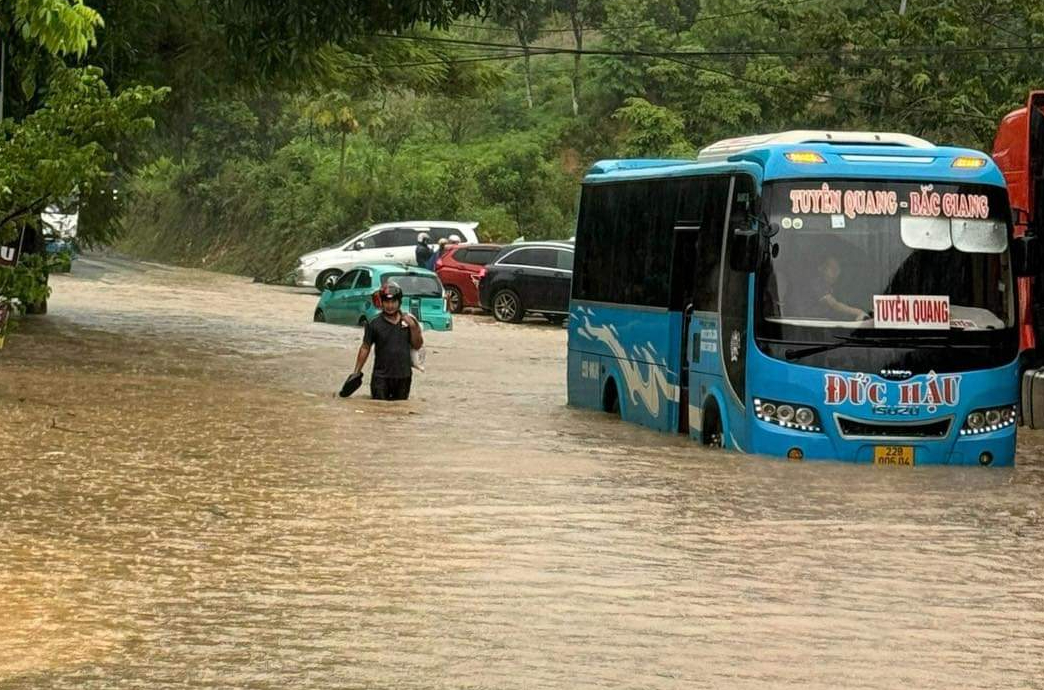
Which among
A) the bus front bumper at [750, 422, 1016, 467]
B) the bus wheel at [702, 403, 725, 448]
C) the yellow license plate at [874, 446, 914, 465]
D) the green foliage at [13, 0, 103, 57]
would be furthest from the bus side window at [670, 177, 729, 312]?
the green foliage at [13, 0, 103, 57]

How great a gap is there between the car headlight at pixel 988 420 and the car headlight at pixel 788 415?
1.24m

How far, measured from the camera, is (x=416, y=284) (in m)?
36.7

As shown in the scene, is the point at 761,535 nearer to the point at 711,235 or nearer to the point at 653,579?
the point at 653,579

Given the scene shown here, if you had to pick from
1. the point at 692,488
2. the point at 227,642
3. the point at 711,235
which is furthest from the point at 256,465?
the point at 227,642

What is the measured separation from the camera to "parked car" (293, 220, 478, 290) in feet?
161

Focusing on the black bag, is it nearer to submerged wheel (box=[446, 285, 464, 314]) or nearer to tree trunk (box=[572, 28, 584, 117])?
submerged wheel (box=[446, 285, 464, 314])

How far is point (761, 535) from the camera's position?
42.5 feet

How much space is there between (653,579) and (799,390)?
221 inches

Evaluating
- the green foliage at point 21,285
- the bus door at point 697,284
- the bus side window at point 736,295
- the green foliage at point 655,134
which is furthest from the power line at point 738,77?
the bus side window at point 736,295

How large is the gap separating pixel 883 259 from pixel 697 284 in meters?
2.26

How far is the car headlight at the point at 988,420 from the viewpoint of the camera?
1666 centimetres

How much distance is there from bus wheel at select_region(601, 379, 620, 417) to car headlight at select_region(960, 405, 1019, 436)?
509cm

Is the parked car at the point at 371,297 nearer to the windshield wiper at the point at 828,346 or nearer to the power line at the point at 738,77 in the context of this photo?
the power line at the point at 738,77

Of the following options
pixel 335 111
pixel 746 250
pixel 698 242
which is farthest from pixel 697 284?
pixel 335 111
